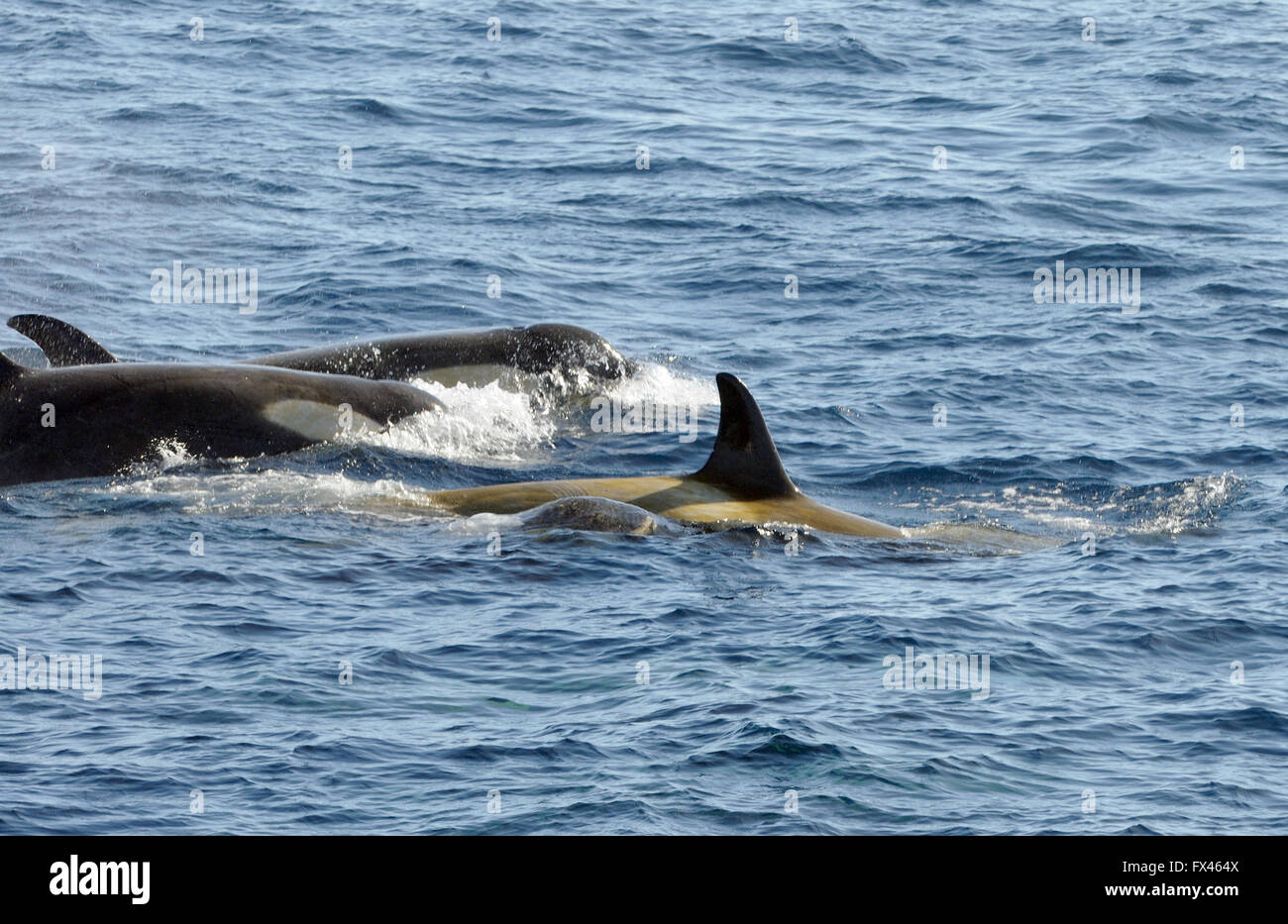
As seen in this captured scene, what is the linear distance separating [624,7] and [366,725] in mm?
47061

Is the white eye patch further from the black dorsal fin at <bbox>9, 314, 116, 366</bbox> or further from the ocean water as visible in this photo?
the black dorsal fin at <bbox>9, 314, 116, 366</bbox>

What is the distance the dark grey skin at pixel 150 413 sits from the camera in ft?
61.9

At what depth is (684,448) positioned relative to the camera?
2283cm

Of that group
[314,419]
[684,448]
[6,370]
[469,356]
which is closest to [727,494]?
[684,448]

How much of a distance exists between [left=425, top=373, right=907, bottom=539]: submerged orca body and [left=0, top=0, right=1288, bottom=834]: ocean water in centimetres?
36

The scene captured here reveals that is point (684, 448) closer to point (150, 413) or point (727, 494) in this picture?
point (727, 494)

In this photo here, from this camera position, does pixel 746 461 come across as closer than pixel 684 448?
Yes

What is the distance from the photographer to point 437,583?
16609 mm

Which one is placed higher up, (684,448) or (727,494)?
(727,494)

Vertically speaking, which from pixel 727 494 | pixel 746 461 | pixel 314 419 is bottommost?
pixel 727 494

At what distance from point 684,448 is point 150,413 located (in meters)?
6.69

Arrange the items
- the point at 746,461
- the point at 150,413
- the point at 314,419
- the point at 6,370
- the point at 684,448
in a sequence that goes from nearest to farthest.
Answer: the point at 746,461
the point at 6,370
the point at 150,413
the point at 314,419
the point at 684,448

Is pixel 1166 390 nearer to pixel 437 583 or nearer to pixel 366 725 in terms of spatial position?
pixel 437 583
